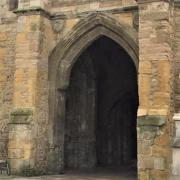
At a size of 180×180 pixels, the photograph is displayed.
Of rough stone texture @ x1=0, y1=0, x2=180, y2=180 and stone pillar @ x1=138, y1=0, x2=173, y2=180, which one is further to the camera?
rough stone texture @ x1=0, y1=0, x2=180, y2=180

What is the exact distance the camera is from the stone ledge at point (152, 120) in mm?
10344

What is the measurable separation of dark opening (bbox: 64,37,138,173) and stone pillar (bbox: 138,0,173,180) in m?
4.29

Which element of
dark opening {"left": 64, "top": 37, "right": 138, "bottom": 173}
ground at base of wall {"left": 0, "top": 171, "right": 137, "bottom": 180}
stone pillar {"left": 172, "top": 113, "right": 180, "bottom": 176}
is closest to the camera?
stone pillar {"left": 172, "top": 113, "right": 180, "bottom": 176}

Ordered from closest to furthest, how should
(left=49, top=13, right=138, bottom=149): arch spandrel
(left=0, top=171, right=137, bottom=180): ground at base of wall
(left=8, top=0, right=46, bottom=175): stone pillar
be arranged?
(left=0, top=171, right=137, bottom=180): ground at base of wall < (left=8, top=0, right=46, bottom=175): stone pillar < (left=49, top=13, right=138, bottom=149): arch spandrel

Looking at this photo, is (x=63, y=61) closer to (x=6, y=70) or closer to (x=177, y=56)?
(x=6, y=70)

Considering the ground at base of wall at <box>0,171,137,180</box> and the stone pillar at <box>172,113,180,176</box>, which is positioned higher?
the stone pillar at <box>172,113,180,176</box>

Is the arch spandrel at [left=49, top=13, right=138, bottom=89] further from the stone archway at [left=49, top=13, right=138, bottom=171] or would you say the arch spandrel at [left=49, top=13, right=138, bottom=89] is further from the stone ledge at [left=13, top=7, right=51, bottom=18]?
the stone ledge at [left=13, top=7, right=51, bottom=18]

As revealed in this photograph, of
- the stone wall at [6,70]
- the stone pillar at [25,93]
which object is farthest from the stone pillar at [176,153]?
the stone wall at [6,70]

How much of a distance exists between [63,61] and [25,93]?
152 cm

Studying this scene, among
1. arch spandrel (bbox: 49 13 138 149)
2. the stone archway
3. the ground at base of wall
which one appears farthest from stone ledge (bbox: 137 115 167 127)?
the stone archway

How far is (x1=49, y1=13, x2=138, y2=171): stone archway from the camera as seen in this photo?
41.2 feet

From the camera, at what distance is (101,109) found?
16703 millimetres

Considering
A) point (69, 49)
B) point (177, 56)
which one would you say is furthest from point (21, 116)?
point (177, 56)

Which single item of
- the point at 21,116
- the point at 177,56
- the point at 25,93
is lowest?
the point at 21,116
